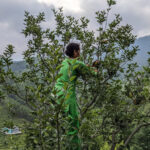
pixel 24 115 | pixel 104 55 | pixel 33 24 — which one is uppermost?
pixel 33 24

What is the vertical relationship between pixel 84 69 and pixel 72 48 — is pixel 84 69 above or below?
below

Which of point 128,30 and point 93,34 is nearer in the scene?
point 128,30

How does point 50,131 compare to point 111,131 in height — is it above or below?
above

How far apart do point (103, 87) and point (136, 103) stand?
1.45m

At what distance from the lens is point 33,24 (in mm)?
7230

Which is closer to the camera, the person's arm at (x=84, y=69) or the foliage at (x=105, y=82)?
the person's arm at (x=84, y=69)

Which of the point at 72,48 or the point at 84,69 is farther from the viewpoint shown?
the point at 72,48

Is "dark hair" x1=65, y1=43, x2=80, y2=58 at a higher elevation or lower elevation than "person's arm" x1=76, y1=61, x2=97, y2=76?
higher

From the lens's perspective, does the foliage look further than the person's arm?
Yes

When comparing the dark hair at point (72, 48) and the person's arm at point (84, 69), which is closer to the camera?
the person's arm at point (84, 69)

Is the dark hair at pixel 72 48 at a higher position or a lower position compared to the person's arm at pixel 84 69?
A: higher

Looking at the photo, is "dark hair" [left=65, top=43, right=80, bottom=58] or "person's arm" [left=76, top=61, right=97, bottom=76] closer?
"person's arm" [left=76, top=61, right=97, bottom=76]

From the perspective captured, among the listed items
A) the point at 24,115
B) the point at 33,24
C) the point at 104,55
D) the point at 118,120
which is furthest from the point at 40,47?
the point at 24,115

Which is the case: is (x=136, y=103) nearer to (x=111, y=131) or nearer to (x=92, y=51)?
(x=111, y=131)
